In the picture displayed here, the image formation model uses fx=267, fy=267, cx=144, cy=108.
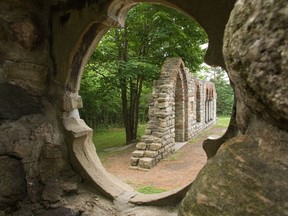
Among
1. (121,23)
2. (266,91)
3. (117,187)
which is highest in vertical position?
(121,23)

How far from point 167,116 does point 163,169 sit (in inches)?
69.2

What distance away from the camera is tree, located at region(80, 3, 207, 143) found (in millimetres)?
7703

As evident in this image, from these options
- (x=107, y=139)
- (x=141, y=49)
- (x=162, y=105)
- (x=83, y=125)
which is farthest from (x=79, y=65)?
(x=107, y=139)

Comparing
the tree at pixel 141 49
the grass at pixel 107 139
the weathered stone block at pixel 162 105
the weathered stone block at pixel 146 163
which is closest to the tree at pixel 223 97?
the grass at pixel 107 139

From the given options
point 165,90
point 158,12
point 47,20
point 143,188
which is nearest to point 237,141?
point 47,20

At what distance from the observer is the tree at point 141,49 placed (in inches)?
303

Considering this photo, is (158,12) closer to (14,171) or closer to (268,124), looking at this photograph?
(14,171)

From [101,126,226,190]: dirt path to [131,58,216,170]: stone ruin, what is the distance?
0.88 feet

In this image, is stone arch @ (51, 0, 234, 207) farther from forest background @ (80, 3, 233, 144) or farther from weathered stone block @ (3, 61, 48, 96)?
forest background @ (80, 3, 233, 144)

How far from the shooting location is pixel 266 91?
66 cm

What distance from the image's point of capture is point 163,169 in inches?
242

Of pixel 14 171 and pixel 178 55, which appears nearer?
pixel 14 171

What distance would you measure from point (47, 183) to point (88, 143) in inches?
18.9

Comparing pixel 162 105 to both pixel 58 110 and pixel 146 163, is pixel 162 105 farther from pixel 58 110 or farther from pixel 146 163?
pixel 58 110
